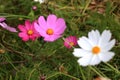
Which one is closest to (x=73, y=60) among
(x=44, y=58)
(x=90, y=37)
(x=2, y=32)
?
(x=44, y=58)

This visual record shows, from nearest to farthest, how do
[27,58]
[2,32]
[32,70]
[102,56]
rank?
A: [102,56] → [32,70] → [27,58] → [2,32]

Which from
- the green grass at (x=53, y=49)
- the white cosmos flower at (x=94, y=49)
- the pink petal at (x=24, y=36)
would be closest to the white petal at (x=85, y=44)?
the white cosmos flower at (x=94, y=49)

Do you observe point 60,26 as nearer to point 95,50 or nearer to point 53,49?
point 53,49

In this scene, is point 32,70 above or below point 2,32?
below

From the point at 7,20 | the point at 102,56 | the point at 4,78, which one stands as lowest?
the point at 4,78

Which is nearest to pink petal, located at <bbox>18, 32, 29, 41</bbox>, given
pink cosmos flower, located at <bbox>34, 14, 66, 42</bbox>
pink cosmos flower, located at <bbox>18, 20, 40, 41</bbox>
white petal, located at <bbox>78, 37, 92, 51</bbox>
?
pink cosmos flower, located at <bbox>18, 20, 40, 41</bbox>

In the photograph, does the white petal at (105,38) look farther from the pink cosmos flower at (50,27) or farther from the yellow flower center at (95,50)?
the pink cosmos flower at (50,27)

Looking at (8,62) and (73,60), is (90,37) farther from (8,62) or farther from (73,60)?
(8,62)
